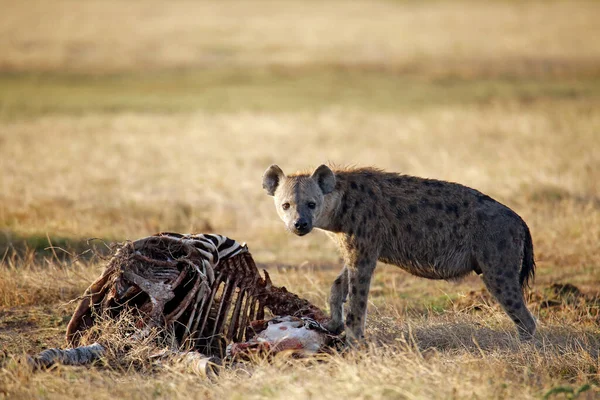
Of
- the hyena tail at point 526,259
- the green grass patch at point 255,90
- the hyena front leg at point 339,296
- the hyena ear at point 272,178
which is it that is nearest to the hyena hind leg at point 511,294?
the hyena tail at point 526,259

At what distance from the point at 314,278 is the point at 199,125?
459 inches

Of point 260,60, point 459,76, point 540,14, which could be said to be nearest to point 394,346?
point 459,76

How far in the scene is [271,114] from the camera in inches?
833

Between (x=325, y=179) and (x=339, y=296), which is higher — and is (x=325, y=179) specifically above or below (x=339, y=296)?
above

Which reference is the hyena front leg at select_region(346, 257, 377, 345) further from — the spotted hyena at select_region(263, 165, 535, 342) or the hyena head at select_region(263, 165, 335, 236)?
the hyena head at select_region(263, 165, 335, 236)

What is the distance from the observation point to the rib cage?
5703 millimetres

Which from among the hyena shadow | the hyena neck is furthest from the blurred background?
the hyena shadow

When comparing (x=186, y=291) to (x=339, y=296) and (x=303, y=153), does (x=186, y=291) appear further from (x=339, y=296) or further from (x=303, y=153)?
(x=303, y=153)

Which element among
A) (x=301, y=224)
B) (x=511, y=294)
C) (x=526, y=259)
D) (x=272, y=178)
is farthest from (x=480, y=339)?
(x=272, y=178)

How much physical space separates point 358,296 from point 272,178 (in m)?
1.17

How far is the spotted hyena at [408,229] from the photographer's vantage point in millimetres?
6090

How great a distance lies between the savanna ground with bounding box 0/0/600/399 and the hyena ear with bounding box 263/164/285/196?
53.7 inches

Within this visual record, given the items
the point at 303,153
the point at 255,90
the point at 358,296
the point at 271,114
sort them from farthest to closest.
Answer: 1. the point at 255,90
2. the point at 271,114
3. the point at 303,153
4. the point at 358,296

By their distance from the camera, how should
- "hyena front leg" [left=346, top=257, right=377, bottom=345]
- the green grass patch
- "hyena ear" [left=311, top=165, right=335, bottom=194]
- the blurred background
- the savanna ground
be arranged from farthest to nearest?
the green grass patch
the blurred background
"hyena ear" [left=311, top=165, right=335, bottom=194]
"hyena front leg" [left=346, top=257, right=377, bottom=345]
the savanna ground
